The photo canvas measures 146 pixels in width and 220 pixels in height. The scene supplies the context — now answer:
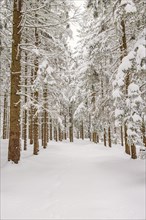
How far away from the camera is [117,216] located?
5.41 meters

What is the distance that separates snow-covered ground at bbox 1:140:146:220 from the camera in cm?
561

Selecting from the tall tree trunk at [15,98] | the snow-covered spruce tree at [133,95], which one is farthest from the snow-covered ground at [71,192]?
the snow-covered spruce tree at [133,95]

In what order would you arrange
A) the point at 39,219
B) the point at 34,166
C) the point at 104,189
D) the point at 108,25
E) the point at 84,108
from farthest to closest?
the point at 84,108 → the point at 108,25 → the point at 34,166 → the point at 104,189 → the point at 39,219

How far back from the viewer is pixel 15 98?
10.3 meters

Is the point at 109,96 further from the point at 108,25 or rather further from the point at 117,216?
the point at 117,216

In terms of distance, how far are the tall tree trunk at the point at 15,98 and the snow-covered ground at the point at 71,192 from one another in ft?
1.97

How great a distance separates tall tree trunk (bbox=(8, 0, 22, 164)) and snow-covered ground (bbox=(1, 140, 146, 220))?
60 centimetres

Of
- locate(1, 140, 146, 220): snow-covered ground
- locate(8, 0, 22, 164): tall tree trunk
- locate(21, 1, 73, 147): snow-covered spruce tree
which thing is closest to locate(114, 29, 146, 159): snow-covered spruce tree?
locate(1, 140, 146, 220): snow-covered ground

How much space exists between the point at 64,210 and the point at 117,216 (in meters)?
1.16

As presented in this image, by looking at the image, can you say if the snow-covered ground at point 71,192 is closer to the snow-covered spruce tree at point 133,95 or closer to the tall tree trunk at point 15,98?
the tall tree trunk at point 15,98

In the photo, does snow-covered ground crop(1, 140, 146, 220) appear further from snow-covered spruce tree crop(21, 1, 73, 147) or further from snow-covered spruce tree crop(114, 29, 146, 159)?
snow-covered spruce tree crop(21, 1, 73, 147)

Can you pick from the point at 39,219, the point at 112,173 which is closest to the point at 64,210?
the point at 39,219

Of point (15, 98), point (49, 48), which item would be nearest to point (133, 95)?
point (15, 98)

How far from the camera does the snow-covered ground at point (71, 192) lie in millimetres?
5605
